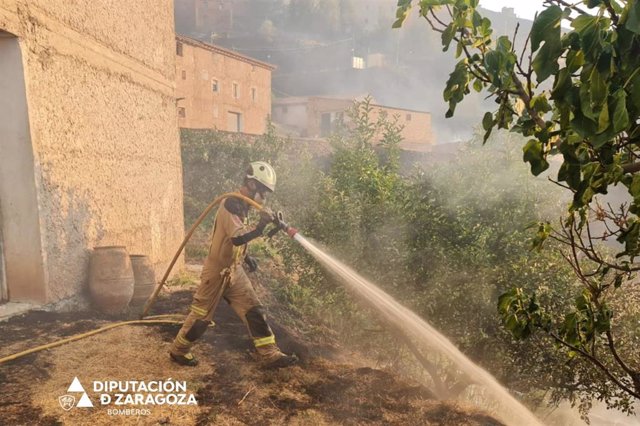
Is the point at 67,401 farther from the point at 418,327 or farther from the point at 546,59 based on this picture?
the point at 546,59

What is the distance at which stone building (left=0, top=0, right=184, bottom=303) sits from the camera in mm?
5668

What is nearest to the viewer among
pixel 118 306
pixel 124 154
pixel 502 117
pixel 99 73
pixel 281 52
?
pixel 502 117

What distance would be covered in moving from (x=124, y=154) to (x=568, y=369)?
25.5 ft

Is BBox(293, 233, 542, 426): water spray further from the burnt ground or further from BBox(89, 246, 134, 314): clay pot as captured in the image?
BBox(89, 246, 134, 314): clay pot

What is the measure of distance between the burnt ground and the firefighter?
24cm

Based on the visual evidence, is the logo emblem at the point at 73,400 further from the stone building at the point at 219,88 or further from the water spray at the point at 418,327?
Answer: the stone building at the point at 219,88

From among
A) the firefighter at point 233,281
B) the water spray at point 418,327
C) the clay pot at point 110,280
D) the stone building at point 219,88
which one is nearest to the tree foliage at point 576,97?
the firefighter at point 233,281

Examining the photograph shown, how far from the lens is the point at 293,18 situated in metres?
81.1

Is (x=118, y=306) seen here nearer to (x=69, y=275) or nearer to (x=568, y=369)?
(x=69, y=275)

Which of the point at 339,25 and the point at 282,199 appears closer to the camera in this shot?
the point at 282,199

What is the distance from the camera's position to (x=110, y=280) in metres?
6.71

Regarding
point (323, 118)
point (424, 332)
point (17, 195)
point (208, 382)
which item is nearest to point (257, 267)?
point (208, 382)

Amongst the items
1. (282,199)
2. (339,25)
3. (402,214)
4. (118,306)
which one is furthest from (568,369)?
(339,25)

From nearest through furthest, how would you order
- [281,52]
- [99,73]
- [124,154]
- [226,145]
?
[99,73], [124,154], [226,145], [281,52]
